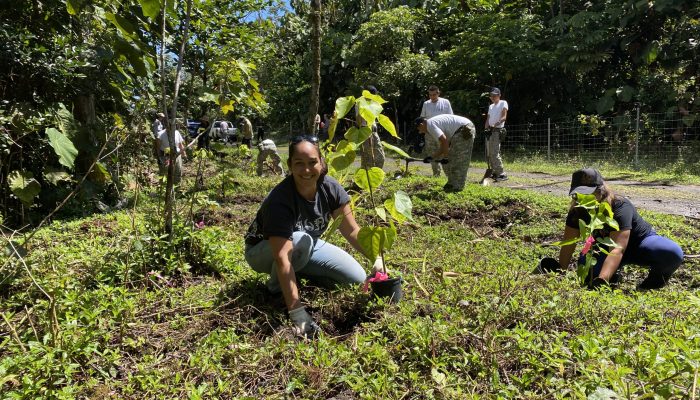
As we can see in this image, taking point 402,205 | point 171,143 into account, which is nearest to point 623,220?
point 402,205

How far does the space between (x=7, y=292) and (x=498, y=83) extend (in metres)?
13.4

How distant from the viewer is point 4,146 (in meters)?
4.61

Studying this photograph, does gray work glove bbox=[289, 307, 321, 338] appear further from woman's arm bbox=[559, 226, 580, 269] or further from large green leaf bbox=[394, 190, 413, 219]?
woman's arm bbox=[559, 226, 580, 269]

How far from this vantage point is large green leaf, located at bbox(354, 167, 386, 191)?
8.11 ft

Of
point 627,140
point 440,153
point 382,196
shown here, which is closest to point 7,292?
point 382,196

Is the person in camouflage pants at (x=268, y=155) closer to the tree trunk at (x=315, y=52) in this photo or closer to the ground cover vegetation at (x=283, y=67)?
the ground cover vegetation at (x=283, y=67)

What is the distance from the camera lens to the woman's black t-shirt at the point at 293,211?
8.48 ft

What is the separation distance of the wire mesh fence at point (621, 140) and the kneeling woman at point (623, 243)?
7.41 m

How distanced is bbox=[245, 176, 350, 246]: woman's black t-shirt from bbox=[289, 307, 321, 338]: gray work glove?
1.34 feet

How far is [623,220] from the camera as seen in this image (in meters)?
3.13

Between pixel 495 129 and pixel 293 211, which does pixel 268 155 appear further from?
pixel 293 211

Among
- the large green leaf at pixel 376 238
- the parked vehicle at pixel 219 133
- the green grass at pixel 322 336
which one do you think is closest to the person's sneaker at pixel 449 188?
the green grass at pixel 322 336

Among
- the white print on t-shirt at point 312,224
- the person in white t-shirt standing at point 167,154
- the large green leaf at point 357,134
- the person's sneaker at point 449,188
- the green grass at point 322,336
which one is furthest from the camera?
the person's sneaker at point 449,188

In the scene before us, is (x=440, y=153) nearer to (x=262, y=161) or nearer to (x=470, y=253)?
(x=470, y=253)
